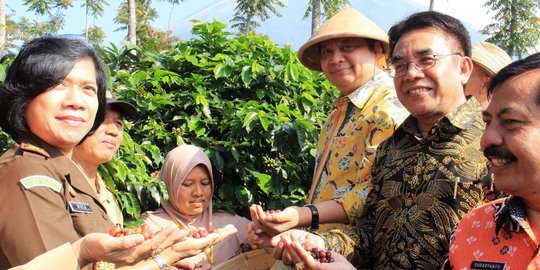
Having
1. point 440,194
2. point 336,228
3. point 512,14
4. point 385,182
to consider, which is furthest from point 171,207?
point 512,14

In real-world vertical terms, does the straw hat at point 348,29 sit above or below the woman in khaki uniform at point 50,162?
above

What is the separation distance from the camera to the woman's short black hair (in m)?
2.38

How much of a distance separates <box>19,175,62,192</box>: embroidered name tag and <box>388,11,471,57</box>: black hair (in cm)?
162

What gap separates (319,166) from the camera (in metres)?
3.23

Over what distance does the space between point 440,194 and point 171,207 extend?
7.33 ft

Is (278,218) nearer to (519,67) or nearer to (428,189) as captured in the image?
(428,189)

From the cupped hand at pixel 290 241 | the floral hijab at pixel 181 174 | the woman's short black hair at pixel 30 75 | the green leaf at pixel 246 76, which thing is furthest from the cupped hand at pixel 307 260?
the green leaf at pixel 246 76

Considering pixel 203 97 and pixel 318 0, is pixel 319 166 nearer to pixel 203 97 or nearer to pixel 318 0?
pixel 203 97

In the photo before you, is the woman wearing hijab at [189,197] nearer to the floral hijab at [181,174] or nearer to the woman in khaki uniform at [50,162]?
the floral hijab at [181,174]

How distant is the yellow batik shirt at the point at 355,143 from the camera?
110 inches

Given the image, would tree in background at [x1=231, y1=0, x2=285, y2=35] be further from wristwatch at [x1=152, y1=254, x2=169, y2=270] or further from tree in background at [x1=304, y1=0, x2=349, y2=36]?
wristwatch at [x1=152, y1=254, x2=169, y2=270]

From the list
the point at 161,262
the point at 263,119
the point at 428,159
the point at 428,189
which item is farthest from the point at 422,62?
the point at 263,119

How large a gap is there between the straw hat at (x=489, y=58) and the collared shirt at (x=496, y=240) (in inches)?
73.5

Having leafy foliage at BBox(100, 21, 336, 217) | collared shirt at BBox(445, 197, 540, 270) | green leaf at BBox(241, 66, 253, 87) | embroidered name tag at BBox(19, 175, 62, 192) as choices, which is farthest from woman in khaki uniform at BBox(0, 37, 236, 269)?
green leaf at BBox(241, 66, 253, 87)
